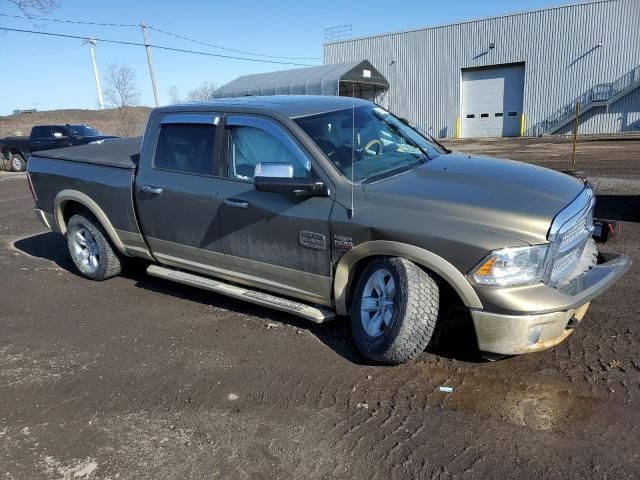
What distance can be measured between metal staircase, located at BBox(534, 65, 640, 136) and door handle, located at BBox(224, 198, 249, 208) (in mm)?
29805

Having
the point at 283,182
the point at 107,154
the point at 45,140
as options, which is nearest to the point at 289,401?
the point at 283,182

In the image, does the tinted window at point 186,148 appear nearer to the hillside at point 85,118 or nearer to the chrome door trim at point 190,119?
the chrome door trim at point 190,119

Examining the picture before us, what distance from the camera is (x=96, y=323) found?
15.6ft

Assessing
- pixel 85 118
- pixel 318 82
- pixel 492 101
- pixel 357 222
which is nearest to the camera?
pixel 357 222

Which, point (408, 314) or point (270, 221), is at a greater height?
point (270, 221)

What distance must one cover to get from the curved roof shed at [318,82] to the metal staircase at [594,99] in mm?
10778

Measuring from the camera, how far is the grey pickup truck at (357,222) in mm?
3154

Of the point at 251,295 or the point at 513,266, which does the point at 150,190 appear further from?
the point at 513,266

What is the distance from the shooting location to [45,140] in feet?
63.1

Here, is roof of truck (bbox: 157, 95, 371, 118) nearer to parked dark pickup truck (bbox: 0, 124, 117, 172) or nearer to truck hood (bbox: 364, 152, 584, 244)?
truck hood (bbox: 364, 152, 584, 244)

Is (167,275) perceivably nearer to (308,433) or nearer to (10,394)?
(10,394)

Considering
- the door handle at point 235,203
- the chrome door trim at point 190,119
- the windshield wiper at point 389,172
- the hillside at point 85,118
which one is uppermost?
the hillside at point 85,118

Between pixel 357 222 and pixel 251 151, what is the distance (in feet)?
4.05

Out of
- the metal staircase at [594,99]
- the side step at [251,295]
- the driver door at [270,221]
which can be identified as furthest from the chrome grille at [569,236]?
the metal staircase at [594,99]
